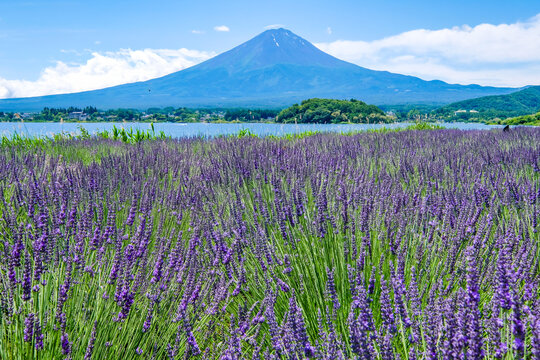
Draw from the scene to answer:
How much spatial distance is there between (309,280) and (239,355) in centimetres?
55

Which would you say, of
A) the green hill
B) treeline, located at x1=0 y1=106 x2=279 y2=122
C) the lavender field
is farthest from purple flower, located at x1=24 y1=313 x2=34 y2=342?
the green hill

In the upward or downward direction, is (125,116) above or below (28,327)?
above

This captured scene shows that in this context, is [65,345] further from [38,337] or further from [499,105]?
[499,105]

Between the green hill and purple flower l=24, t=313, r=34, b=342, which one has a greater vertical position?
the green hill

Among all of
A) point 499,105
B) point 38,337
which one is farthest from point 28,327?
point 499,105

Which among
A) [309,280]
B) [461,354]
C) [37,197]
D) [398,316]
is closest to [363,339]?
[461,354]

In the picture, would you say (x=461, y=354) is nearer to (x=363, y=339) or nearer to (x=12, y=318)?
(x=363, y=339)

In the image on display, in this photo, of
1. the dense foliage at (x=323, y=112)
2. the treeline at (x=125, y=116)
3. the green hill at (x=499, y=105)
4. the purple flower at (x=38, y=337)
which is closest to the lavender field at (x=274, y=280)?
the purple flower at (x=38, y=337)

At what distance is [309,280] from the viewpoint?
169 centimetres

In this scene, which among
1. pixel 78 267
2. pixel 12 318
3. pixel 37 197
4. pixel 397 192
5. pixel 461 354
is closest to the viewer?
pixel 461 354

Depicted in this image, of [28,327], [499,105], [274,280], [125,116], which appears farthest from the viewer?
[499,105]

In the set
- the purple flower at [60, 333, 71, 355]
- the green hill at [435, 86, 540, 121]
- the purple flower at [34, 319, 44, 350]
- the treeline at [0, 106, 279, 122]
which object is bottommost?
the purple flower at [60, 333, 71, 355]

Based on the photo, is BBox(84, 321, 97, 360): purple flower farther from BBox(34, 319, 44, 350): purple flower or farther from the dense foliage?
the dense foliage

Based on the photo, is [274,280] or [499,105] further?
[499,105]
